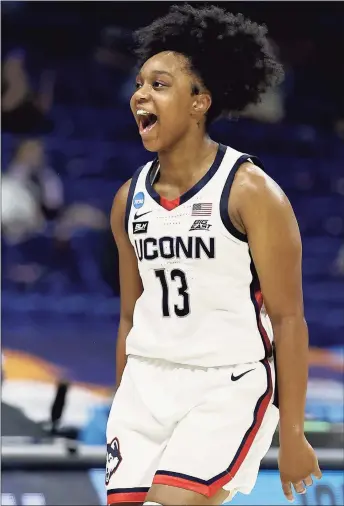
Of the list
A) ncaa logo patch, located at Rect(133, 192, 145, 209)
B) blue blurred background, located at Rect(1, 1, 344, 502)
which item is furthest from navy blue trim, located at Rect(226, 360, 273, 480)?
blue blurred background, located at Rect(1, 1, 344, 502)

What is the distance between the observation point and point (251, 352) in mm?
2279

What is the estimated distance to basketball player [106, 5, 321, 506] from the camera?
2.23 m

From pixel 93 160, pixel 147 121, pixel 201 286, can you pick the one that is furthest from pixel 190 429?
pixel 93 160

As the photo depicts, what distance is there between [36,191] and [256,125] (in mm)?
1175

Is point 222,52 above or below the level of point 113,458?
above

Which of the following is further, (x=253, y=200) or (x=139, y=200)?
(x=139, y=200)

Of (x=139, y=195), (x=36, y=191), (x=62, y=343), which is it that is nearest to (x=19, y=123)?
(x=36, y=191)

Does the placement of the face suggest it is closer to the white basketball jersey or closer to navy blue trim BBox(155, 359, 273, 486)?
the white basketball jersey

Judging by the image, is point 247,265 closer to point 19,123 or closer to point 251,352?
point 251,352

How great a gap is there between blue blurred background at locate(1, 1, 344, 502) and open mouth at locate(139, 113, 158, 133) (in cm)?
248

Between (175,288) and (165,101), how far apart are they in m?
0.46

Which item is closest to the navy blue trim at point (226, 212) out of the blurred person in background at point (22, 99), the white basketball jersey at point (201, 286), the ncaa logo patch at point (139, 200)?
the white basketball jersey at point (201, 286)

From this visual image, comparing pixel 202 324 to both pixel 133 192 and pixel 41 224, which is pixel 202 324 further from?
pixel 41 224

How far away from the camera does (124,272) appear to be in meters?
2.54
